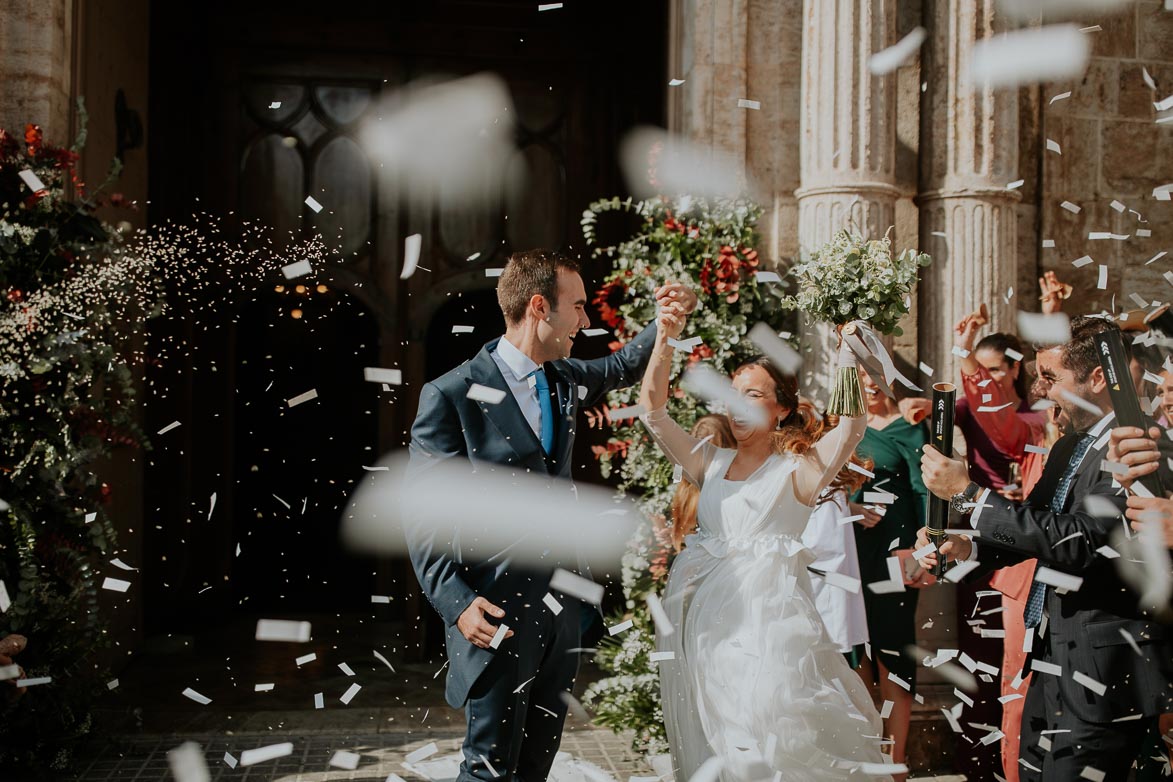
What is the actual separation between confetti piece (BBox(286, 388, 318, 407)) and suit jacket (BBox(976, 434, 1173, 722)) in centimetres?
589

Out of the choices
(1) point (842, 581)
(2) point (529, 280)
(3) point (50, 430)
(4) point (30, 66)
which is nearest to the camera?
(2) point (529, 280)

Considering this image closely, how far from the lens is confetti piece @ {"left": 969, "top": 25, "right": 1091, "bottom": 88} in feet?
18.1

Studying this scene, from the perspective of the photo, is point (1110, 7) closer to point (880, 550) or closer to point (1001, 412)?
point (1001, 412)

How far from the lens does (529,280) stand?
363cm

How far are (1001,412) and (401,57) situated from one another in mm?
4639

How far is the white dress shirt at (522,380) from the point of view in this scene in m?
3.57

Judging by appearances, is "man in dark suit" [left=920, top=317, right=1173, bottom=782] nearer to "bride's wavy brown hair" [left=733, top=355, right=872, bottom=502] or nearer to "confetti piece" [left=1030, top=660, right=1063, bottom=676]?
"confetti piece" [left=1030, top=660, right=1063, bottom=676]

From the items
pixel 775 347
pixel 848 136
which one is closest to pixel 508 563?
pixel 775 347

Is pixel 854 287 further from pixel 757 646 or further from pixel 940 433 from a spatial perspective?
pixel 757 646

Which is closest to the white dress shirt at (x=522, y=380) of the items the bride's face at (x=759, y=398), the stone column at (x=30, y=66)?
the bride's face at (x=759, y=398)

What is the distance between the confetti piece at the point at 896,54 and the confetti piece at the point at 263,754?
4.46 metres

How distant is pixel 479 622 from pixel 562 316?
3.54ft

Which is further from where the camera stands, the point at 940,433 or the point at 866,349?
the point at 866,349

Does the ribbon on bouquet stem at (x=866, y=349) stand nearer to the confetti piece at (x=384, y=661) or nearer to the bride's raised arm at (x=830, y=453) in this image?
the bride's raised arm at (x=830, y=453)
